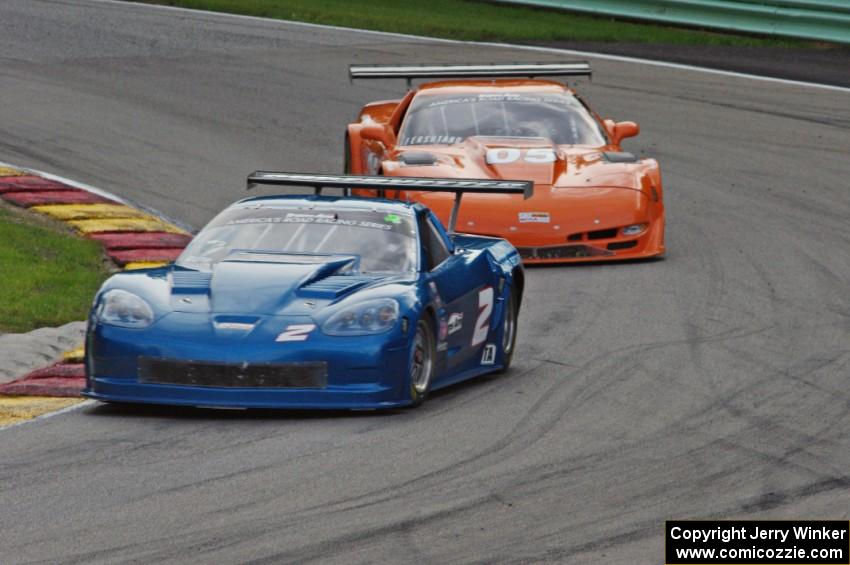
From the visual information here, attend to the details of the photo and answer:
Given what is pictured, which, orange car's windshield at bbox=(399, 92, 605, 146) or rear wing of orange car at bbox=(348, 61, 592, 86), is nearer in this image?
orange car's windshield at bbox=(399, 92, 605, 146)

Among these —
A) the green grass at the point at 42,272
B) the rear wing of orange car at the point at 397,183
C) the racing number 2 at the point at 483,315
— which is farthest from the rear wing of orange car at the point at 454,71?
the racing number 2 at the point at 483,315

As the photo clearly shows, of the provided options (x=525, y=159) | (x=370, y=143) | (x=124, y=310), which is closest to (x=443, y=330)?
(x=124, y=310)

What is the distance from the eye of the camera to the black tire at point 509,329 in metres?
10.1

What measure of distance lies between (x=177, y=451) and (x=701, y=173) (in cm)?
1105

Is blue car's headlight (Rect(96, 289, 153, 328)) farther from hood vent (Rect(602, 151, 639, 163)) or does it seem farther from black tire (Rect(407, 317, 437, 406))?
hood vent (Rect(602, 151, 639, 163))

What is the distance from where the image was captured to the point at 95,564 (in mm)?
5953

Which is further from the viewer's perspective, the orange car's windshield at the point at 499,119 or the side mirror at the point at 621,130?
the side mirror at the point at 621,130

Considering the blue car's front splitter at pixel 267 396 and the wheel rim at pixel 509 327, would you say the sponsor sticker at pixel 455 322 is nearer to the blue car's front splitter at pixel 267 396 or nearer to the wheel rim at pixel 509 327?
the wheel rim at pixel 509 327

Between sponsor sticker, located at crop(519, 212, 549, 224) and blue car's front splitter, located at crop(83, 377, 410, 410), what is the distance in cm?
523

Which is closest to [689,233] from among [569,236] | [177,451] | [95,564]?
[569,236]

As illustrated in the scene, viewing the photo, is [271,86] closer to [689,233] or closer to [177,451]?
[689,233]

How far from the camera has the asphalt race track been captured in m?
6.44

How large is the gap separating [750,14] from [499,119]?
35.5ft

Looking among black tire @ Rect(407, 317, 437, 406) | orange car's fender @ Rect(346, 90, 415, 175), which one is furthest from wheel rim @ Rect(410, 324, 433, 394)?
orange car's fender @ Rect(346, 90, 415, 175)
